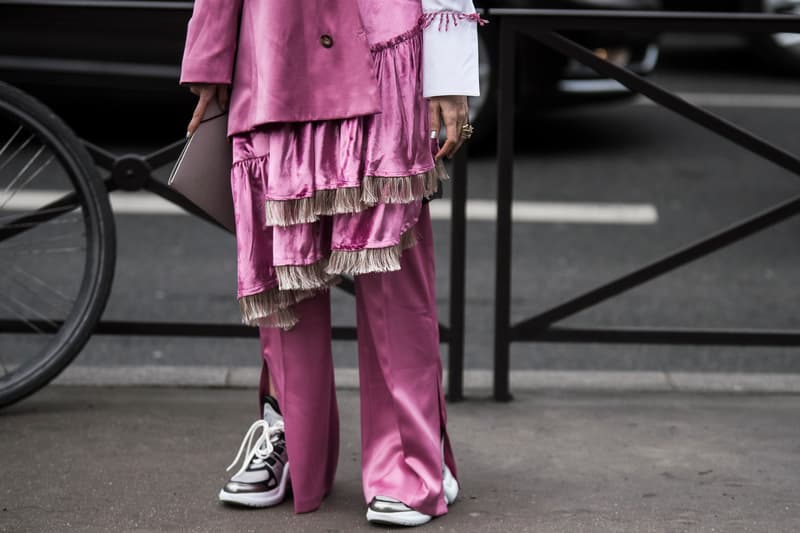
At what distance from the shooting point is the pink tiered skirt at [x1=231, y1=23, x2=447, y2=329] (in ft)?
8.71

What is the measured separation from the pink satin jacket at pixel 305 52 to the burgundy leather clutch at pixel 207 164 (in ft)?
0.42

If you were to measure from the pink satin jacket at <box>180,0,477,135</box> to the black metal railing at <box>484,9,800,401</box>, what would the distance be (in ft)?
3.25

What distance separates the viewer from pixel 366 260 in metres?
2.66

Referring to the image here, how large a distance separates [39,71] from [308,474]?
16.3ft

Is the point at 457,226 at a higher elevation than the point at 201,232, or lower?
higher

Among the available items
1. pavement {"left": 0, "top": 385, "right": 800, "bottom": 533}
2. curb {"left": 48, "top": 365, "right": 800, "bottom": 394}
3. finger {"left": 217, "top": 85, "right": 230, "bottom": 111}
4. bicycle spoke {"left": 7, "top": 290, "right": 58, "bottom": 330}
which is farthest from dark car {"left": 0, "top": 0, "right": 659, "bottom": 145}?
finger {"left": 217, "top": 85, "right": 230, "bottom": 111}

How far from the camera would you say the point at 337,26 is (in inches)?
104

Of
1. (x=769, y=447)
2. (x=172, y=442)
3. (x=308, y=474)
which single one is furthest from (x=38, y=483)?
(x=769, y=447)

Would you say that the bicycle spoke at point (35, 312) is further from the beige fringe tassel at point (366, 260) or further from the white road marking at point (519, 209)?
the white road marking at point (519, 209)

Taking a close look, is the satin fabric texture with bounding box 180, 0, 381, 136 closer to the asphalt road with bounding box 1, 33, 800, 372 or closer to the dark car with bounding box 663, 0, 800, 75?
the asphalt road with bounding box 1, 33, 800, 372

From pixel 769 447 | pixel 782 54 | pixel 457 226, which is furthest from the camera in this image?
pixel 782 54

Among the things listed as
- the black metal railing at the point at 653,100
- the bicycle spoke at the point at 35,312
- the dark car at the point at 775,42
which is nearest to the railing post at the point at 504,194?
the black metal railing at the point at 653,100

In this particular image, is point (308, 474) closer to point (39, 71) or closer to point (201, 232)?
point (201, 232)

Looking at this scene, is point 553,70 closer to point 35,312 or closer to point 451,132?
Result: point 35,312
